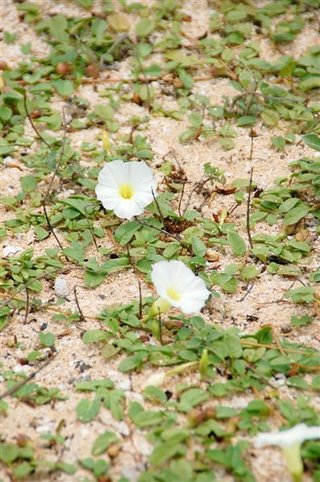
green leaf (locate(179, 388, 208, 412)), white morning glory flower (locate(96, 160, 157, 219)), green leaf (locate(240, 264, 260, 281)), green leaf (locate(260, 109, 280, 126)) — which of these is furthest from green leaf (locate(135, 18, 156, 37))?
green leaf (locate(179, 388, 208, 412))

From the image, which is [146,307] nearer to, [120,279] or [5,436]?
[120,279]

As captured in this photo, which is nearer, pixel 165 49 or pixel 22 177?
pixel 22 177

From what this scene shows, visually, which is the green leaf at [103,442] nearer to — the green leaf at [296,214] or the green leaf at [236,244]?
the green leaf at [236,244]

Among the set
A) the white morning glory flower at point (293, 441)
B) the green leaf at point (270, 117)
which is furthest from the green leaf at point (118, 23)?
the white morning glory flower at point (293, 441)

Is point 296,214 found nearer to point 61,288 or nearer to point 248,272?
point 248,272

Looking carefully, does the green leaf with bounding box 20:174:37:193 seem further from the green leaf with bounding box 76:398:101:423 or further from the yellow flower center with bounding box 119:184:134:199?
the green leaf with bounding box 76:398:101:423

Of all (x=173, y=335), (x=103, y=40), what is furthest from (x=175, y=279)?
(x=103, y=40)
